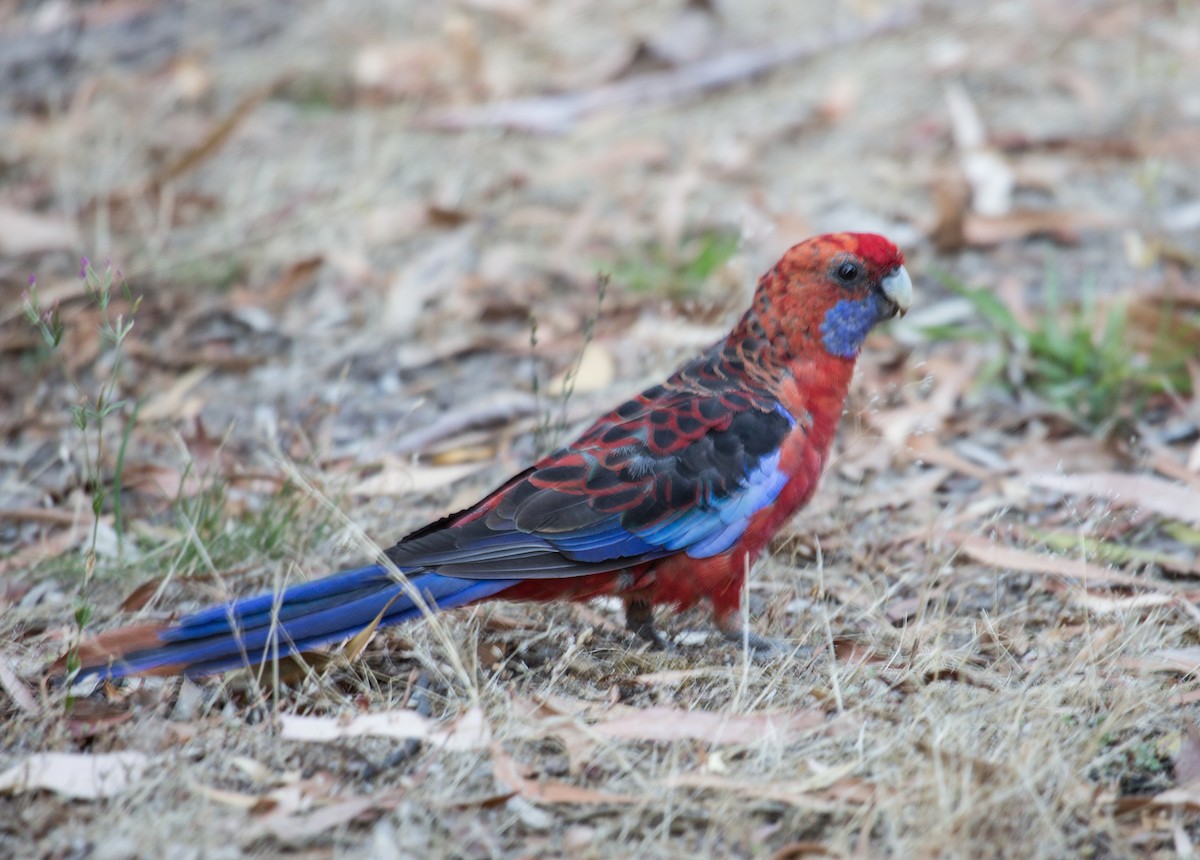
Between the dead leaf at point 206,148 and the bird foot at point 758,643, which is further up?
the dead leaf at point 206,148

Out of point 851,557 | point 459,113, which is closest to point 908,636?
point 851,557

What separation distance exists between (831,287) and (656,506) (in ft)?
2.68

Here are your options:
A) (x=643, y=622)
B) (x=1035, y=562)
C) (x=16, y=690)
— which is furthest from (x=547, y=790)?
(x=1035, y=562)

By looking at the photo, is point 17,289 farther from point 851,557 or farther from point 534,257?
point 851,557

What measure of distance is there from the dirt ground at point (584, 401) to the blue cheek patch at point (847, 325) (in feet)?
0.79

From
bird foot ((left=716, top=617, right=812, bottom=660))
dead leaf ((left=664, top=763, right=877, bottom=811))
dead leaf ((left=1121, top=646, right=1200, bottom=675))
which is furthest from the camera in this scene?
bird foot ((left=716, top=617, right=812, bottom=660))

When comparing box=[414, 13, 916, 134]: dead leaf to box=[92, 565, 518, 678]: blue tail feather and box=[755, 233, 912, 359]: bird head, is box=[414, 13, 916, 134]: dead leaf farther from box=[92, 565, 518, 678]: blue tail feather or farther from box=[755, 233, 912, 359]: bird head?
box=[92, 565, 518, 678]: blue tail feather

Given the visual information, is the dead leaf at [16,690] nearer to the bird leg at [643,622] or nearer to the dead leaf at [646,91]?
the bird leg at [643,622]

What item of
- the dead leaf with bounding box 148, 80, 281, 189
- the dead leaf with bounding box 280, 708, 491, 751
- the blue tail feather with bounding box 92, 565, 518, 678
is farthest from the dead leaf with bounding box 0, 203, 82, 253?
the dead leaf with bounding box 280, 708, 491, 751

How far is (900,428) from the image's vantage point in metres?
4.44

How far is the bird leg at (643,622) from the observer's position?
341 cm

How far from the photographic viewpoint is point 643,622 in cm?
342

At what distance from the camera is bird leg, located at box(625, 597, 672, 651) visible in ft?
11.2

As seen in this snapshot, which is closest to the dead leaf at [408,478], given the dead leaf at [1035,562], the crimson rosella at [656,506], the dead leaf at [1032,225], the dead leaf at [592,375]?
the dead leaf at [592,375]
